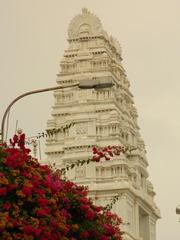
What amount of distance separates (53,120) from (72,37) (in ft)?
38.4

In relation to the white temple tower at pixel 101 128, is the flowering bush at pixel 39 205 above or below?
below

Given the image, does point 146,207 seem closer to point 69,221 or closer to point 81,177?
point 81,177

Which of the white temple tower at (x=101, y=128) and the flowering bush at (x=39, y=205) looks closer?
the flowering bush at (x=39, y=205)

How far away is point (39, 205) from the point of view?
48.5 feet

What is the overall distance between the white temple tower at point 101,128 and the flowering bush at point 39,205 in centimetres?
5815

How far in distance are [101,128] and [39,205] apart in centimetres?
6724

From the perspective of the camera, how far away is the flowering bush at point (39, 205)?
46.3ft

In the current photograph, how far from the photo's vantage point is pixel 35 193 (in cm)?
1493

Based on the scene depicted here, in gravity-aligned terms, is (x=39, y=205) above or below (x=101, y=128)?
below

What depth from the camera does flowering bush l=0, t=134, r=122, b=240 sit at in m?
14.1

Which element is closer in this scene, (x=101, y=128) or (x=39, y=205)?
(x=39, y=205)

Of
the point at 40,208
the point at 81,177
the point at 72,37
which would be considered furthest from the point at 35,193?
the point at 72,37

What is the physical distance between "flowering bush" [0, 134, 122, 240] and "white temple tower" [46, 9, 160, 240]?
58151 mm

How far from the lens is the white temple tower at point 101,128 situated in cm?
7844
